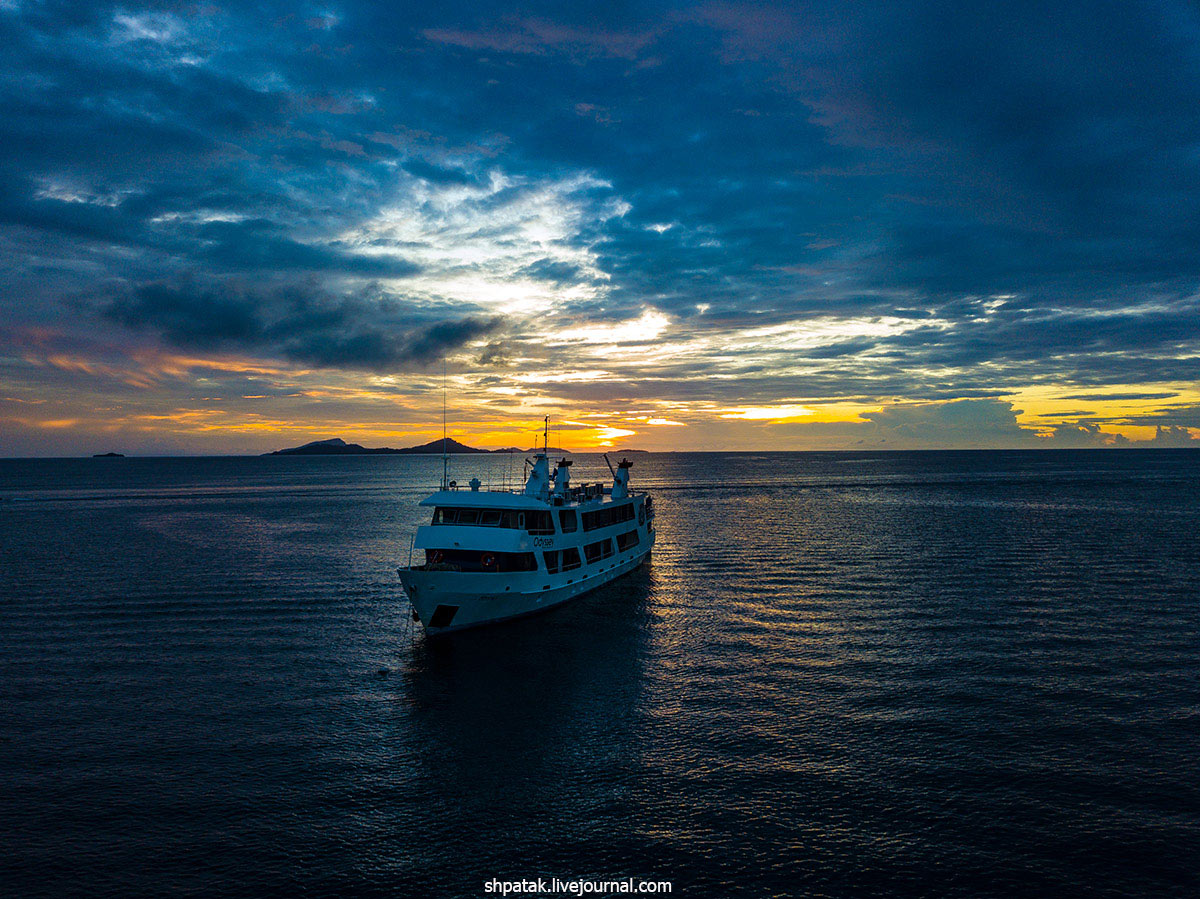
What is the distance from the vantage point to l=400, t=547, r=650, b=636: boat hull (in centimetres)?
3559

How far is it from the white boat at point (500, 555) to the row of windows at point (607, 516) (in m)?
0.15

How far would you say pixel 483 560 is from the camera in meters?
38.6

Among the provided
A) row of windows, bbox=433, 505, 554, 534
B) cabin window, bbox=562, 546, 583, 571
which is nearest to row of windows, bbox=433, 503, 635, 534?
row of windows, bbox=433, 505, 554, 534

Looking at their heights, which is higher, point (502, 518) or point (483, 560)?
point (502, 518)

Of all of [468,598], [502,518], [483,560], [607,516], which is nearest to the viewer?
[468,598]

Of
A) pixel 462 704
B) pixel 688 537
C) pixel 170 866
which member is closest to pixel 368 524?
pixel 688 537

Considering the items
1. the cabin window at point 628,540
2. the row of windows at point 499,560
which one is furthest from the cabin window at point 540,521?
the cabin window at point 628,540

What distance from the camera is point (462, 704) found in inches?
1101

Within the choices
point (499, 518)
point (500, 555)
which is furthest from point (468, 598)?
point (499, 518)

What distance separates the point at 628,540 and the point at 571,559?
40.5 feet

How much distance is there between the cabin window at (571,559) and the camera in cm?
4416

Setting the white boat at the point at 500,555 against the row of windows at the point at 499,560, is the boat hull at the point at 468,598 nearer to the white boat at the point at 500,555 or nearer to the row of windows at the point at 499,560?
the white boat at the point at 500,555

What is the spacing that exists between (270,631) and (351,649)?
6677 mm

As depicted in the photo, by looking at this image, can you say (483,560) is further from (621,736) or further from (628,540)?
(628,540)
